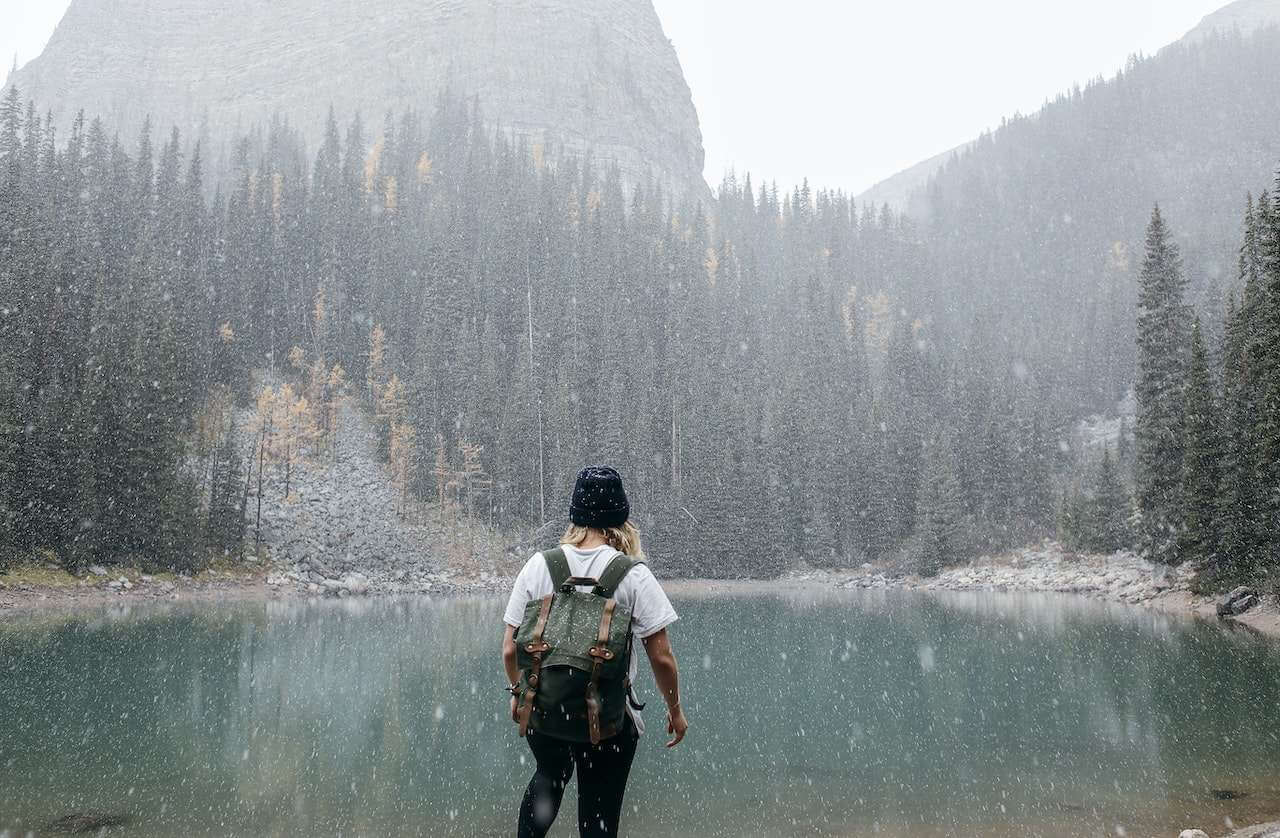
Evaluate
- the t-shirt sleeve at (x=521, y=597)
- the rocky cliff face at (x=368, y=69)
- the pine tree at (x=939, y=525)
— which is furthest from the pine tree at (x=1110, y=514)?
the rocky cliff face at (x=368, y=69)

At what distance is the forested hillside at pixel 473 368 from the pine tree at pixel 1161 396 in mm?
28839

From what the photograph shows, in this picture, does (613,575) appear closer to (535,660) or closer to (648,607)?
(648,607)

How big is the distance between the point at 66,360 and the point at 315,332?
34.9 m

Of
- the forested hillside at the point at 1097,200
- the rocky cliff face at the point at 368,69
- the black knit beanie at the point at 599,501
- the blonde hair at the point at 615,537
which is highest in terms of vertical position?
the rocky cliff face at the point at 368,69

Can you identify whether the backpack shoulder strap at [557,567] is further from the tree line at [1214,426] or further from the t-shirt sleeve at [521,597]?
the tree line at [1214,426]

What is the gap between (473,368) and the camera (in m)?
76.5

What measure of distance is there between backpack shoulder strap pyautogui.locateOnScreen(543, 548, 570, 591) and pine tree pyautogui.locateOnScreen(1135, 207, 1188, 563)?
41199mm

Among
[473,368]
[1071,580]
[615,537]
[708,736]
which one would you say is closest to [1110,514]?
[1071,580]

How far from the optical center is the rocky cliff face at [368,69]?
175 m

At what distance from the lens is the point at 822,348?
98.4m

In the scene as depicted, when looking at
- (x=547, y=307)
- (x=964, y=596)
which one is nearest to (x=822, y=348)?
(x=547, y=307)

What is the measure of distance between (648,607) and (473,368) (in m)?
73.9

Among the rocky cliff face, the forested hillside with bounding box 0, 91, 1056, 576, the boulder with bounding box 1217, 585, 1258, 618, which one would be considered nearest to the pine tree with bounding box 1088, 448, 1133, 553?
the forested hillside with bounding box 0, 91, 1056, 576

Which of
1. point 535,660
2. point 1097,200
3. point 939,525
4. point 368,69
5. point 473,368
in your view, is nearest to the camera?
point 535,660
